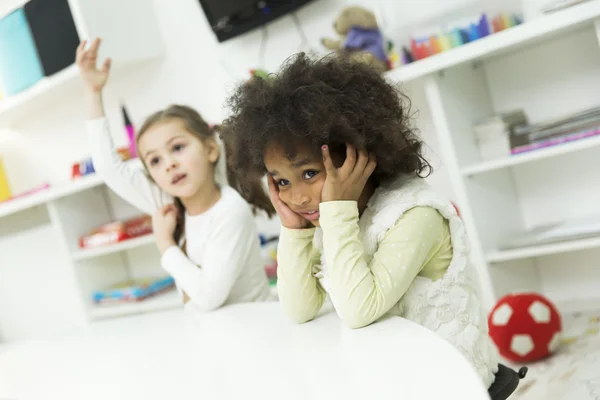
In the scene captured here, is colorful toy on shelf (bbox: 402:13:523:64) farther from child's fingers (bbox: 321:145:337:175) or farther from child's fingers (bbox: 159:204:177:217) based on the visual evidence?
child's fingers (bbox: 321:145:337:175)

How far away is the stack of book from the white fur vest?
3.29 ft

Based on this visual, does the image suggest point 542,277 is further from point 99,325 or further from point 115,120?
point 115,120

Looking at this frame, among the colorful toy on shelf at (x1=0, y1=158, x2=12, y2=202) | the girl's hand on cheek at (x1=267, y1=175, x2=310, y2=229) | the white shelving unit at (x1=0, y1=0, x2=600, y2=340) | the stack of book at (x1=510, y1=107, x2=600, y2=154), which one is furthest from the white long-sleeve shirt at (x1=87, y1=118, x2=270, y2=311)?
the colorful toy on shelf at (x1=0, y1=158, x2=12, y2=202)

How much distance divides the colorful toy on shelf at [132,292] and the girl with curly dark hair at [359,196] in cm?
175

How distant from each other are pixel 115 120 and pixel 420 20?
1561mm

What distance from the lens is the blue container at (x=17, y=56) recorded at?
2.63 meters

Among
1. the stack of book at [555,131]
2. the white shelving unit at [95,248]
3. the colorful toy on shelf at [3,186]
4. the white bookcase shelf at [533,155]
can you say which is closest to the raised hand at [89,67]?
the white shelving unit at [95,248]

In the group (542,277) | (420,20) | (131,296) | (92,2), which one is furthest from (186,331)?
(92,2)

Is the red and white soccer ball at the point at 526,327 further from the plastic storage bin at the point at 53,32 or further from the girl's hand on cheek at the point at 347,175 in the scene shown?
the plastic storage bin at the point at 53,32

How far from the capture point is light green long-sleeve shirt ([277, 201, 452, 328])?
0.80 meters

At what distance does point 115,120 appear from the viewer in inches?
114

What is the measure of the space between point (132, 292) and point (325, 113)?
1.93 metres

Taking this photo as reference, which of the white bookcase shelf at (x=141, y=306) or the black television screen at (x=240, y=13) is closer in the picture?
the black television screen at (x=240, y=13)

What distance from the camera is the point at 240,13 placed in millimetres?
2377
